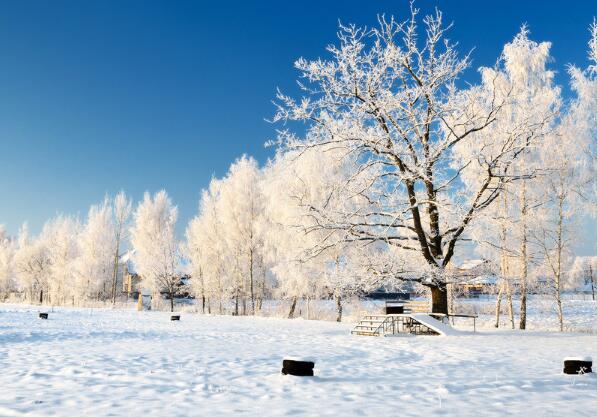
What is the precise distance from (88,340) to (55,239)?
5140 cm

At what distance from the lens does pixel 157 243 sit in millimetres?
43125

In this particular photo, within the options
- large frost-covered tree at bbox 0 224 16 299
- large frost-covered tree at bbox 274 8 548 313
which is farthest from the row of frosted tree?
large frost-covered tree at bbox 0 224 16 299

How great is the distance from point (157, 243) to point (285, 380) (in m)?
A: 37.3

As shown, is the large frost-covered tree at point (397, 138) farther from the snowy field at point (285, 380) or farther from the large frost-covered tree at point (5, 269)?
the large frost-covered tree at point (5, 269)

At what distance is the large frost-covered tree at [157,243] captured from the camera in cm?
4175

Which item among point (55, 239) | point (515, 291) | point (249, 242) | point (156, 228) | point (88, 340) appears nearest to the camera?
point (88, 340)

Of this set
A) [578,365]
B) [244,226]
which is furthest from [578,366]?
[244,226]

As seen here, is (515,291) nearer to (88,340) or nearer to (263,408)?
(88,340)

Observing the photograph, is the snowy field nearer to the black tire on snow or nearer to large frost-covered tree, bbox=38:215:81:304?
the black tire on snow

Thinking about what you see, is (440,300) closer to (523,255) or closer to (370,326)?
(370,326)

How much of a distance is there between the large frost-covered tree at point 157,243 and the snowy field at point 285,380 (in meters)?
28.3

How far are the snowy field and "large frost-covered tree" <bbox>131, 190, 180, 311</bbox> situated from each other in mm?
28329

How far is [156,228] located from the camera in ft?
154

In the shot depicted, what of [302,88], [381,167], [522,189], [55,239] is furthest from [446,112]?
[55,239]
